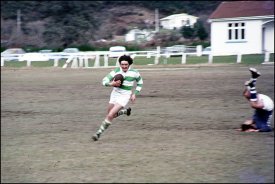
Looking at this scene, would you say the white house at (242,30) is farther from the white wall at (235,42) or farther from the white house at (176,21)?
the white house at (176,21)

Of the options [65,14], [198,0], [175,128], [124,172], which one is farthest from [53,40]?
[124,172]

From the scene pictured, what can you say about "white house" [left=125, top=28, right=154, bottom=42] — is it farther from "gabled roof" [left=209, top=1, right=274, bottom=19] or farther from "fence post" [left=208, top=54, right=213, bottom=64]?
"gabled roof" [left=209, top=1, right=274, bottom=19]

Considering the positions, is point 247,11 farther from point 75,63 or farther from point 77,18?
point 77,18

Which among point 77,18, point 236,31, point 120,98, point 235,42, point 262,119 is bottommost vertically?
point 262,119

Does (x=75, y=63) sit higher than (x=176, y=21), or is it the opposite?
(x=176, y=21)

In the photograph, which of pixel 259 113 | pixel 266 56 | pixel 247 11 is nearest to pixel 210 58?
pixel 266 56

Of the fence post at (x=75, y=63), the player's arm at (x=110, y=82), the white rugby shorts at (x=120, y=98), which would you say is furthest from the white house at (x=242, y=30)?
the player's arm at (x=110, y=82)

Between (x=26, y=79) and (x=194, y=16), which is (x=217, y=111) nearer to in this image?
(x=194, y=16)
